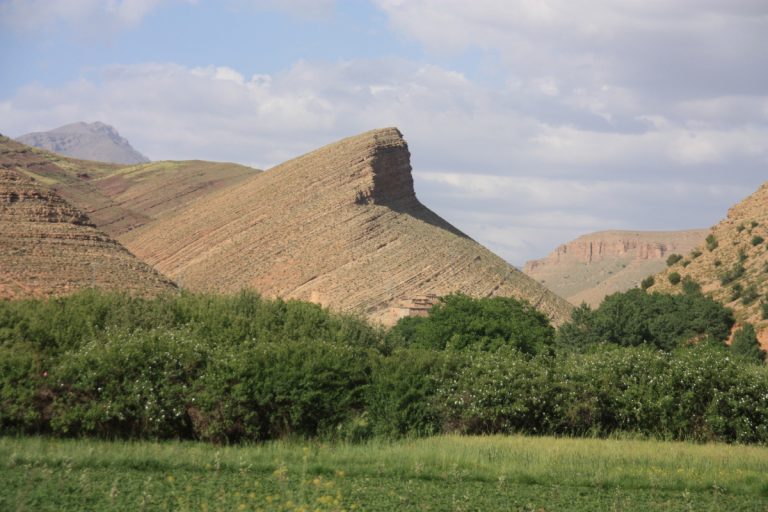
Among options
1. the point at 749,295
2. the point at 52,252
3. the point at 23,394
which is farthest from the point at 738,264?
the point at 23,394

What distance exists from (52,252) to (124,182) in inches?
3398

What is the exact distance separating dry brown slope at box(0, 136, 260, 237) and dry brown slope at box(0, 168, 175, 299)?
159 ft

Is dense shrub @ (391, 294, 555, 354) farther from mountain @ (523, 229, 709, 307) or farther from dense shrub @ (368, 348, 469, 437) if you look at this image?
mountain @ (523, 229, 709, 307)

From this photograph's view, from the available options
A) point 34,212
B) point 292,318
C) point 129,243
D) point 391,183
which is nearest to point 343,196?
point 391,183

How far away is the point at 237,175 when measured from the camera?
134125mm

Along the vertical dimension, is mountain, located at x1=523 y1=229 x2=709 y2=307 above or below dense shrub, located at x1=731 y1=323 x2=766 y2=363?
above

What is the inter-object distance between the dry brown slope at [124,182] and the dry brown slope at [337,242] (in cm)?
2363

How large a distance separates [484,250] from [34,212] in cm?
3842

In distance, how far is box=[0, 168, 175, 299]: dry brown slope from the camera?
160ft

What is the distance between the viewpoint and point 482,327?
4434cm

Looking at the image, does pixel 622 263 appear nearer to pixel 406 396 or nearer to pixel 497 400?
pixel 497 400

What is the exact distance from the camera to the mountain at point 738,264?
5403 cm

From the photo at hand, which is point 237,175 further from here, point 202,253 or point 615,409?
point 615,409

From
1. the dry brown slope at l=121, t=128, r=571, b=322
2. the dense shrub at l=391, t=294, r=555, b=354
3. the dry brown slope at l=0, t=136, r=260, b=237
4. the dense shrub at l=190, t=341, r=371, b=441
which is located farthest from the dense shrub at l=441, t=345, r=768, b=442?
the dry brown slope at l=0, t=136, r=260, b=237
